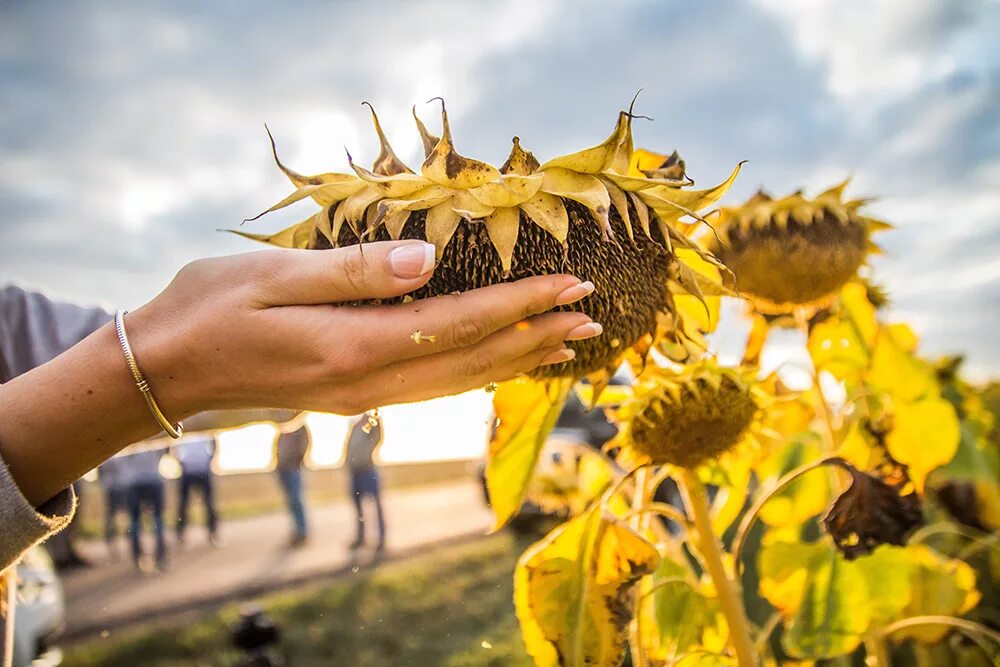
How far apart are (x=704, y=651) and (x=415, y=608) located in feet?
17.6

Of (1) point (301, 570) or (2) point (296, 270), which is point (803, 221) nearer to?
(2) point (296, 270)

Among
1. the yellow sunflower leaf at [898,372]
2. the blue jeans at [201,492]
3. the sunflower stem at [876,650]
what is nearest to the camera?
the sunflower stem at [876,650]

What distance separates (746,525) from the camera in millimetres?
1336

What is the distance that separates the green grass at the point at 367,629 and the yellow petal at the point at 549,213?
4158 millimetres

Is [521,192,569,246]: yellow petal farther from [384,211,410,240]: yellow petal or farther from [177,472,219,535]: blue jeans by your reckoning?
[177,472,219,535]: blue jeans

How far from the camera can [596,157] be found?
965mm

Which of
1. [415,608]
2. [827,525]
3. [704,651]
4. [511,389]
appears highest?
[511,389]

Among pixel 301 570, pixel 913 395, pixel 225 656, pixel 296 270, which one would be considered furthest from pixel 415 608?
pixel 296 270

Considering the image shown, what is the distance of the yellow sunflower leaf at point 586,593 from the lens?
1.25m

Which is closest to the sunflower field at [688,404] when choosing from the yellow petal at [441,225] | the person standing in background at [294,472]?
the yellow petal at [441,225]

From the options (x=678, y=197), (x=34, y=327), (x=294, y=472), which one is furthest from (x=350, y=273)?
(x=294, y=472)

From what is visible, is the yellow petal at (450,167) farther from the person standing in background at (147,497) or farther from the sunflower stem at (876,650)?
the person standing in background at (147,497)

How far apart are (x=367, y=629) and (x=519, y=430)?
4.99 meters

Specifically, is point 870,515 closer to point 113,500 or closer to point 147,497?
point 147,497
